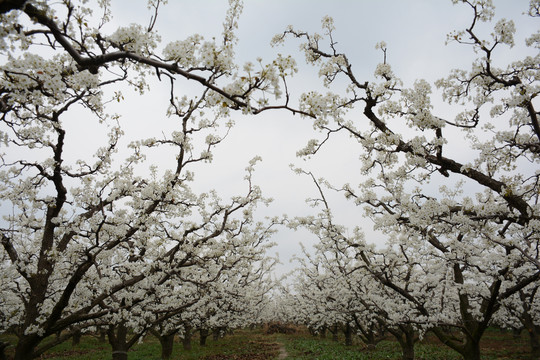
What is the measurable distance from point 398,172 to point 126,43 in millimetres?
7278

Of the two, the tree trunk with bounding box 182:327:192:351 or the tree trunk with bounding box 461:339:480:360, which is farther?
the tree trunk with bounding box 182:327:192:351

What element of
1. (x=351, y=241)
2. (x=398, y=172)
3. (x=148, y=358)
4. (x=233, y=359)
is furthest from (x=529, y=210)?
(x=148, y=358)

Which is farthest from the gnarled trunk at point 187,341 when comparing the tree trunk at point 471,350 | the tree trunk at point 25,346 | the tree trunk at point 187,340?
the tree trunk at point 471,350

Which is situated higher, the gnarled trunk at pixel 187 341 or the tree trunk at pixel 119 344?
the tree trunk at pixel 119 344

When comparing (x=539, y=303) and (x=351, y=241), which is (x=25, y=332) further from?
(x=539, y=303)

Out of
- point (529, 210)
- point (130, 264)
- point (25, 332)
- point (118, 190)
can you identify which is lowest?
point (25, 332)

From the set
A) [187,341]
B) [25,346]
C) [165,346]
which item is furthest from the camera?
[187,341]

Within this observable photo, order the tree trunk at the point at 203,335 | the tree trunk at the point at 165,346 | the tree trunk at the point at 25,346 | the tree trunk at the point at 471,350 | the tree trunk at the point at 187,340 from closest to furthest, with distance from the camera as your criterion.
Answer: the tree trunk at the point at 25,346, the tree trunk at the point at 471,350, the tree trunk at the point at 165,346, the tree trunk at the point at 187,340, the tree trunk at the point at 203,335

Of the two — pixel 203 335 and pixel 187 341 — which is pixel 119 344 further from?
pixel 203 335

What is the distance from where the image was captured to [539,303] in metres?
20.2

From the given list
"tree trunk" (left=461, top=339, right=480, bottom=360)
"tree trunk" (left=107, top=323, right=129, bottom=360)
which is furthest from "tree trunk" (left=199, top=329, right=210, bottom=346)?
"tree trunk" (left=461, top=339, right=480, bottom=360)

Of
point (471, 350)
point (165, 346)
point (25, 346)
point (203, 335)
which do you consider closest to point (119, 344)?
point (25, 346)

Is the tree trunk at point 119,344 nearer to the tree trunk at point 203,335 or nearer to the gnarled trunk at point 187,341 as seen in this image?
the gnarled trunk at point 187,341

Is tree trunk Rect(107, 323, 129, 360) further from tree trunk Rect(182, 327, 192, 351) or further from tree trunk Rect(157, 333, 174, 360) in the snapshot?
tree trunk Rect(182, 327, 192, 351)
